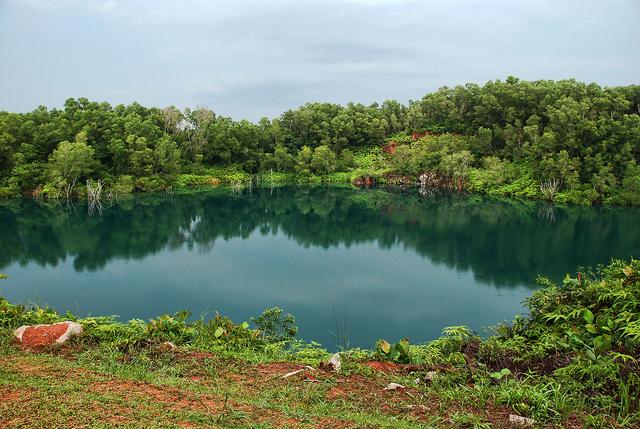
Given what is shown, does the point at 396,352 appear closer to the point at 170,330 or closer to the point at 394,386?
the point at 394,386

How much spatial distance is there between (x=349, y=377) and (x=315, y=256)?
17.2 m

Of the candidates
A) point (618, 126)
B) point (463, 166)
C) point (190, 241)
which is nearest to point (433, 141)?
point (463, 166)

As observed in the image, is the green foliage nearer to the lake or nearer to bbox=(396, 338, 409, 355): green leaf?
the lake

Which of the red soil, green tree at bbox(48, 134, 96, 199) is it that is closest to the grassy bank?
the red soil

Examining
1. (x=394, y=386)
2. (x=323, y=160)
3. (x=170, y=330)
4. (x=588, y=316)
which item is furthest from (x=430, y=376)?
(x=323, y=160)

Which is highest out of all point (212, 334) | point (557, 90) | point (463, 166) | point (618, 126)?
point (557, 90)

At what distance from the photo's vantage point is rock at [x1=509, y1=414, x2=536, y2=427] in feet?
15.6

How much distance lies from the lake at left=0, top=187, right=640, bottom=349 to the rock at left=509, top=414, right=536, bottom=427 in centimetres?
622

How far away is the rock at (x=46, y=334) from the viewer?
7.18 meters

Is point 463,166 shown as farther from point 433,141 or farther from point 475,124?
point 475,124

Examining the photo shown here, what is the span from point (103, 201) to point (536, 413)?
40123 millimetres

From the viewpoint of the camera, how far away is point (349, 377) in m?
6.35

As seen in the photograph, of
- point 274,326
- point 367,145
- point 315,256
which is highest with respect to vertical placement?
point 367,145

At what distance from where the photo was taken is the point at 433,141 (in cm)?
5050
